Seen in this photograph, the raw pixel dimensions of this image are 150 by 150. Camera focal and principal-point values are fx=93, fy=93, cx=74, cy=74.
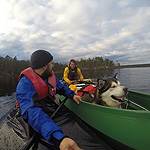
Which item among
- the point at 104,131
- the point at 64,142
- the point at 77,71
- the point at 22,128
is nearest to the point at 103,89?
the point at 104,131

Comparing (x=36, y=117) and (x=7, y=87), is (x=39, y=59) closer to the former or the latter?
(x=36, y=117)

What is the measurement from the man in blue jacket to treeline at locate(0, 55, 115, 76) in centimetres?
7367

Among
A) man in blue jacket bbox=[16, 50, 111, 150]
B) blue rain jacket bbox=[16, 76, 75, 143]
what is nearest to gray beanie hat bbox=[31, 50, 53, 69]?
man in blue jacket bbox=[16, 50, 111, 150]

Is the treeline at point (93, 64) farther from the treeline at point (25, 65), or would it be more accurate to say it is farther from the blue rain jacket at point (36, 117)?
the blue rain jacket at point (36, 117)

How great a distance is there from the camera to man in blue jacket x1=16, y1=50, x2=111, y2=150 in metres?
1.47

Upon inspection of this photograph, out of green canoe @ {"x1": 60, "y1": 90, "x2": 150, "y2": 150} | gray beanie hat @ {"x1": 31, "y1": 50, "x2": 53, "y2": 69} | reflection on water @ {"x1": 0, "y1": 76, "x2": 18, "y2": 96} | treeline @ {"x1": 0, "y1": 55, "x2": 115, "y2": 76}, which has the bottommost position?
reflection on water @ {"x1": 0, "y1": 76, "x2": 18, "y2": 96}

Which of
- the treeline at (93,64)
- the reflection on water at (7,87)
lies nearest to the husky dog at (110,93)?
the reflection on water at (7,87)

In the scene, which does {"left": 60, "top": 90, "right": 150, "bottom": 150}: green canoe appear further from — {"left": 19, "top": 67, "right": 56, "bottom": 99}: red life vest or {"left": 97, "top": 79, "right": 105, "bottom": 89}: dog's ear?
{"left": 19, "top": 67, "right": 56, "bottom": 99}: red life vest

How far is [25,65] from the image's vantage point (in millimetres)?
73312

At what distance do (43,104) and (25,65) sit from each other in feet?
265

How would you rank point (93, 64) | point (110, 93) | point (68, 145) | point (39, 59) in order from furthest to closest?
1. point (93, 64)
2. point (110, 93)
3. point (39, 59)
4. point (68, 145)

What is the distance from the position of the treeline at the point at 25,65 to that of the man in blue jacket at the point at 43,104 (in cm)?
7367

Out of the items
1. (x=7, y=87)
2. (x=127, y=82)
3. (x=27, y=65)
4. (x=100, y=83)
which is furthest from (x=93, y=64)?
(x=100, y=83)

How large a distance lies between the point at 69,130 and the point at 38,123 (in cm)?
158
